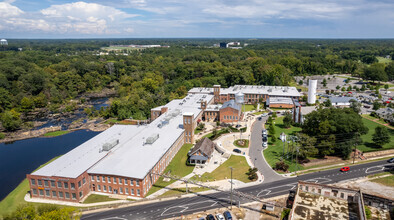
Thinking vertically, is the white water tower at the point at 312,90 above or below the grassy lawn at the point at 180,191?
above

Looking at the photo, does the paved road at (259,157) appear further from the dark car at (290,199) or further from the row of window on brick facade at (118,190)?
the row of window on brick facade at (118,190)

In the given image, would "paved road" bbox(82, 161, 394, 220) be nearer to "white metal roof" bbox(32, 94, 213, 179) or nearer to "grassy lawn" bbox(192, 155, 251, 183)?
"grassy lawn" bbox(192, 155, 251, 183)

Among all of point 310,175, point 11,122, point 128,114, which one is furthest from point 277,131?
point 11,122

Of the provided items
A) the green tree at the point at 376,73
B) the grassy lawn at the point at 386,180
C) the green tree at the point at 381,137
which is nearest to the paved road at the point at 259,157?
the grassy lawn at the point at 386,180

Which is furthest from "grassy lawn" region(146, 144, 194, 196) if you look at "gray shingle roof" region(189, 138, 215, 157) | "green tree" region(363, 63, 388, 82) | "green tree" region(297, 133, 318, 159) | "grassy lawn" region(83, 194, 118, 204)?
"green tree" region(363, 63, 388, 82)

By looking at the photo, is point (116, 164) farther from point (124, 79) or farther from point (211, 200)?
point (124, 79)
